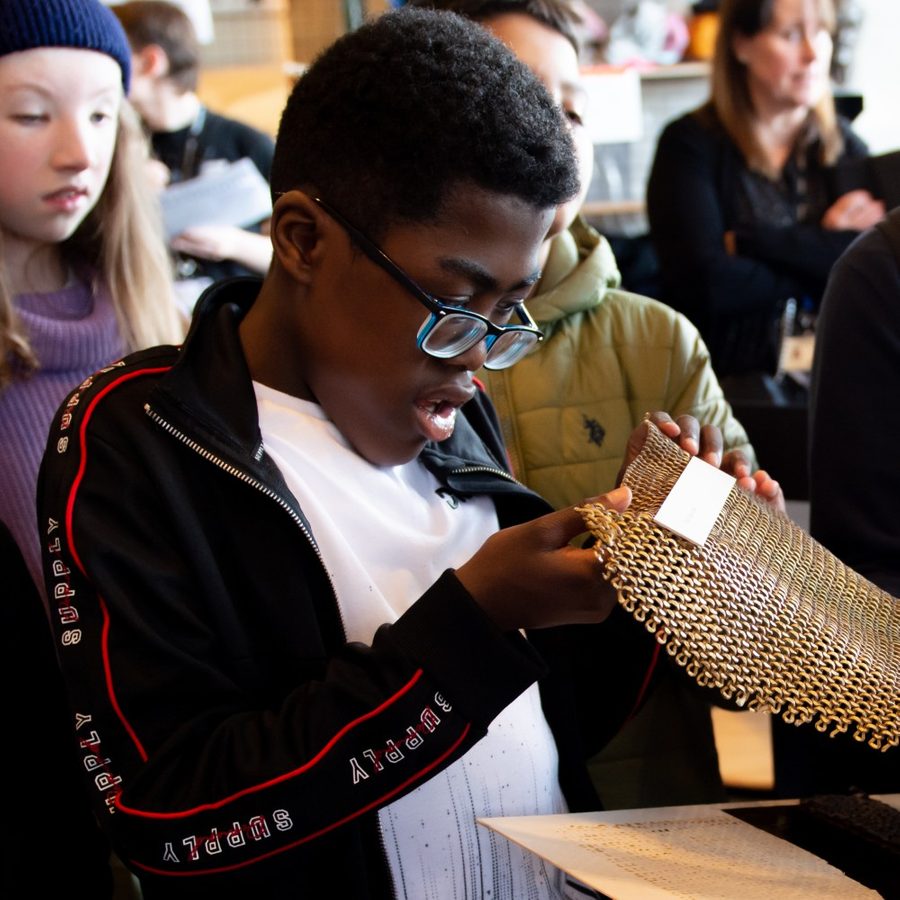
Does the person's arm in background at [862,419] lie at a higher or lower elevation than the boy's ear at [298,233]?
lower

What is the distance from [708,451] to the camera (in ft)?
3.81

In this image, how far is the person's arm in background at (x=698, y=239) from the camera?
2678mm

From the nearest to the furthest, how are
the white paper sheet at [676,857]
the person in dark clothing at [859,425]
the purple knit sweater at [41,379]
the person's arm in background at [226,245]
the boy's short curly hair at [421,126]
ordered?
the white paper sheet at [676,857] → the boy's short curly hair at [421,126] → the person in dark clothing at [859,425] → the purple knit sweater at [41,379] → the person's arm in background at [226,245]

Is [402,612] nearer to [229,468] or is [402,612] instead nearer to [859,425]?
[229,468]

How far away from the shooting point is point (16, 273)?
160 cm

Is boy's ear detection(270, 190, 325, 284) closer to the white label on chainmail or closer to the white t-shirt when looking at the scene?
the white t-shirt

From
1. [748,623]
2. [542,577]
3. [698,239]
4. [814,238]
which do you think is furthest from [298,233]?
[814,238]

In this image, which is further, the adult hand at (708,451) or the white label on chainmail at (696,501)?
the adult hand at (708,451)

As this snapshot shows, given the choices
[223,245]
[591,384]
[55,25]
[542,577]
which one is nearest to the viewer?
[542,577]

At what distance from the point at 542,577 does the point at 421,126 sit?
0.41 meters

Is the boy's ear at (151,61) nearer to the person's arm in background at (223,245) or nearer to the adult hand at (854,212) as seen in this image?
the person's arm in background at (223,245)

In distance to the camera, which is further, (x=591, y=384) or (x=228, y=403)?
(x=591, y=384)

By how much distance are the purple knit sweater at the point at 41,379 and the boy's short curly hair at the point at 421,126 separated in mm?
633

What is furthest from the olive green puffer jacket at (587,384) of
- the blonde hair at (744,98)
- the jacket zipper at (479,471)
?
the blonde hair at (744,98)
